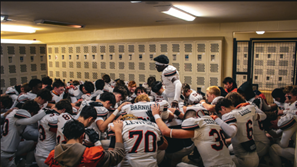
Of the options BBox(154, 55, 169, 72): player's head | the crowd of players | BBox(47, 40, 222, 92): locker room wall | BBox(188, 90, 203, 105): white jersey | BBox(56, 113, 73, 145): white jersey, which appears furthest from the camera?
BBox(47, 40, 222, 92): locker room wall

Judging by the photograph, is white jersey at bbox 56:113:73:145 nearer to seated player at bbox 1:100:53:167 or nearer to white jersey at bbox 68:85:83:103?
seated player at bbox 1:100:53:167

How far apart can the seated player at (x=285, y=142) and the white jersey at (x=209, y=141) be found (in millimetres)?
1231

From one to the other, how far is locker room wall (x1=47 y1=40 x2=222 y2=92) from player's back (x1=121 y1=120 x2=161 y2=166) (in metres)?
4.39

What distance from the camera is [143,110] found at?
334 centimetres

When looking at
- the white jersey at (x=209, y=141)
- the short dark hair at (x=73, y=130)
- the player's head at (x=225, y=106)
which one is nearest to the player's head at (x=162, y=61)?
the player's head at (x=225, y=106)

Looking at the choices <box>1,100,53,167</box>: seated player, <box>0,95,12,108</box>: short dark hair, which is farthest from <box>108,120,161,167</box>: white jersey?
<box>0,95,12,108</box>: short dark hair

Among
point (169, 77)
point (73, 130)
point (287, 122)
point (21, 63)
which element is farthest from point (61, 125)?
point (21, 63)

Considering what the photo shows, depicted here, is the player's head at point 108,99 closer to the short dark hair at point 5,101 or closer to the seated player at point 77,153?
the seated player at point 77,153

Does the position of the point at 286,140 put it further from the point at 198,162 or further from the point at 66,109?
the point at 66,109

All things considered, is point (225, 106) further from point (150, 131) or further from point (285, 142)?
point (150, 131)

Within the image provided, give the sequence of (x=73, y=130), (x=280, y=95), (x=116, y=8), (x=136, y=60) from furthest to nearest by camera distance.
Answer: (x=136, y=60) → (x=280, y=95) → (x=116, y=8) → (x=73, y=130)

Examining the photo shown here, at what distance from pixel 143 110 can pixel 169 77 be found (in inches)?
68.8

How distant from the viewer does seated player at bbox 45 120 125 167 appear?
7.02 feet

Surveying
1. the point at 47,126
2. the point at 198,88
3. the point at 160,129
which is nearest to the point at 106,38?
the point at 198,88
